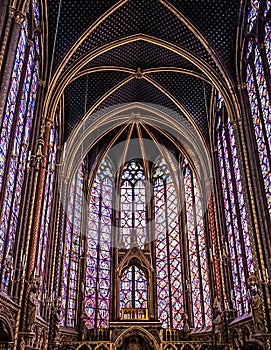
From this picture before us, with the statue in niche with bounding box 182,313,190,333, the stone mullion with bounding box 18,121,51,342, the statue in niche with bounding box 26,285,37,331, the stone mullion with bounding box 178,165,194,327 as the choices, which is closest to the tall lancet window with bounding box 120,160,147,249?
the stone mullion with bounding box 178,165,194,327

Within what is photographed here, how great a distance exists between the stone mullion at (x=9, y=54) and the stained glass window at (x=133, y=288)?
1558 cm

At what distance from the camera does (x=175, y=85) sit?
22.2 meters

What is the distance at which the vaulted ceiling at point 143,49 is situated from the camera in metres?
17.8

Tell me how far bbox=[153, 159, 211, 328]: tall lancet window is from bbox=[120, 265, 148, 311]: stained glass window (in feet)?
3.09

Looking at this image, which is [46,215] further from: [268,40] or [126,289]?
A: [268,40]

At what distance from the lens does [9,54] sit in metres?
11.7

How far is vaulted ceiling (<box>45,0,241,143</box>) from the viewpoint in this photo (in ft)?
58.5

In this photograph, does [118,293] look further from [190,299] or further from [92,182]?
[92,182]

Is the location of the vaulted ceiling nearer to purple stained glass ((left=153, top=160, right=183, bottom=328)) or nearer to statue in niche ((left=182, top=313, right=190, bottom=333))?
purple stained glass ((left=153, top=160, right=183, bottom=328))

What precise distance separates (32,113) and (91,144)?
8.86 metres

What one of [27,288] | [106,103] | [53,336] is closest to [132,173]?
[106,103]

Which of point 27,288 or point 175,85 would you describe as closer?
point 27,288

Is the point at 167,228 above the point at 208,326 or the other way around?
above

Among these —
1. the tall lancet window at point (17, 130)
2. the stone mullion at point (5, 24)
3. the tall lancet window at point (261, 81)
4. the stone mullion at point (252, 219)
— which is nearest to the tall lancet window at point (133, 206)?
the stone mullion at point (252, 219)
